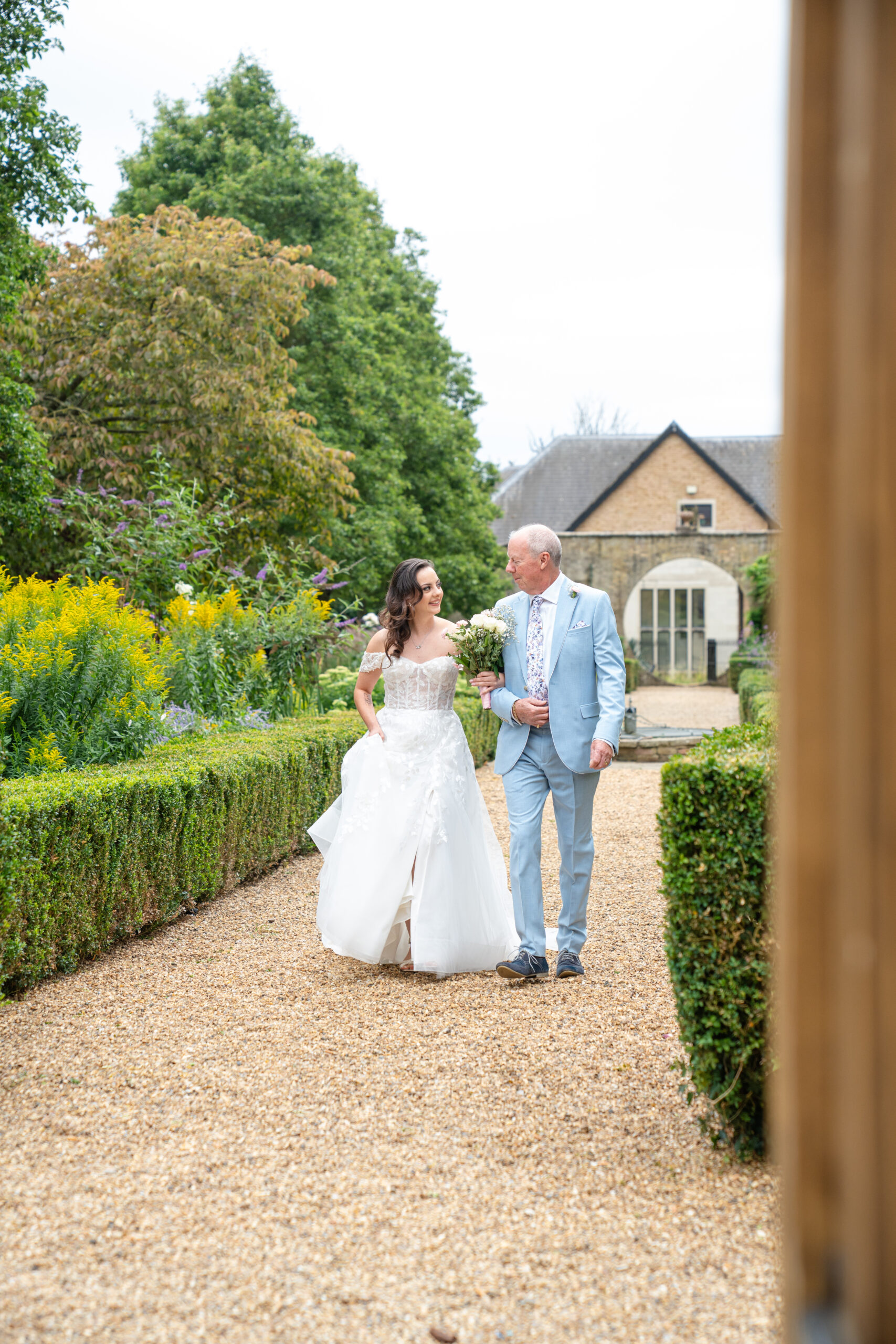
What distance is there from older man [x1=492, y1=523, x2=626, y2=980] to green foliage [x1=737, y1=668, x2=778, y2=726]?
4472mm

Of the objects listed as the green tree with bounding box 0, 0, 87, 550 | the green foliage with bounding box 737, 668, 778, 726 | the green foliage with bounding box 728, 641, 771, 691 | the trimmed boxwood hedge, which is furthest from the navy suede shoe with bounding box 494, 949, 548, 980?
the green foliage with bounding box 728, 641, 771, 691

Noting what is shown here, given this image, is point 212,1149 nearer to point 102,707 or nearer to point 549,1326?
point 549,1326

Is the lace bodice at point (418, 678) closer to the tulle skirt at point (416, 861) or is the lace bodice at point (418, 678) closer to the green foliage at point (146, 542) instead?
the tulle skirt at point (416, 861)

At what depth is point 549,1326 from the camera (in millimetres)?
2051

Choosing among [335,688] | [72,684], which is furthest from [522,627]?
[335,688]

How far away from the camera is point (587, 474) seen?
1350 inches

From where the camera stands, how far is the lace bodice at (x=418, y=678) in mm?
4859

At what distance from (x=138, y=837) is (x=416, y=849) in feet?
4.33

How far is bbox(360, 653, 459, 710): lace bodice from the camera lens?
4.86 metres

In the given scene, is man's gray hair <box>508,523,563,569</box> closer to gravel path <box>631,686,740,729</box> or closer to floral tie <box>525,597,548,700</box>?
floral tie <box>525,597,548,700</box>

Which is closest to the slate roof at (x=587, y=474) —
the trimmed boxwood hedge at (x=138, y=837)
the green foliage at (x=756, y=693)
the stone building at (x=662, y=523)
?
the stone building at (x=662, y=523)

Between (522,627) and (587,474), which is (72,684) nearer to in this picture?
(522,627)

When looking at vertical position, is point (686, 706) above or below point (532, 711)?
below

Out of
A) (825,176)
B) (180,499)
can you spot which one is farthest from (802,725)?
(180,499)
